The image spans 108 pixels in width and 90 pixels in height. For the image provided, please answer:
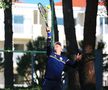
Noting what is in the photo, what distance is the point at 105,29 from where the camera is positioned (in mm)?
50688

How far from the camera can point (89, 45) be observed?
1784 cm

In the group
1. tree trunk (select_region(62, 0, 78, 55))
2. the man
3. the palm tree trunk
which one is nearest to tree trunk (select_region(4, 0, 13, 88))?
tree trunk (select_region(62, 0, 78, 55))

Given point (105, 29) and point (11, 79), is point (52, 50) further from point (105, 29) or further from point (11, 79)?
point (105, 29)

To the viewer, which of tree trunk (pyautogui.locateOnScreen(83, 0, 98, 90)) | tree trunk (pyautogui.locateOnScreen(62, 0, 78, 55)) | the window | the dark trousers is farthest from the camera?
the window

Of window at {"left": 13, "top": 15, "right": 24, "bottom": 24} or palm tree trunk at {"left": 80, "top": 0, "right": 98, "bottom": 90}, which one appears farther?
window at {"left": 13, "top": 15, "right": 24, "bottom": 24}

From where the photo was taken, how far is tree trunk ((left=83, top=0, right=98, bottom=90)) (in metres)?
17.6

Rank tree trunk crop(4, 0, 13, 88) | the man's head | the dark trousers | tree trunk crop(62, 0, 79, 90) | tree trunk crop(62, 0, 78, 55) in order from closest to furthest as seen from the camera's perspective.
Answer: the man's head
the dark trousers
tree trunk crop(62, 0, 79, 90)
tree trunk crop(62, 0, 78, 55)
tree trunk crop(4, 0, 13, 88)

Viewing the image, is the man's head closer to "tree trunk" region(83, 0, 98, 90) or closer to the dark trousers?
the dark trousers

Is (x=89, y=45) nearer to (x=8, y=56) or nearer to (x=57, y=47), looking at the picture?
(x=8, y=56)

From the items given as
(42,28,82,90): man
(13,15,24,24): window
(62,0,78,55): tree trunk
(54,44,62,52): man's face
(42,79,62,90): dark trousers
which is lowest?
(42,79,62,90): dark trousers

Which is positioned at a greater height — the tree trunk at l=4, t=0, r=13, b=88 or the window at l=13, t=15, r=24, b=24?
the window at l=13, t=15, r=24, b=24

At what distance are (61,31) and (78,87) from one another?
30.2 metres

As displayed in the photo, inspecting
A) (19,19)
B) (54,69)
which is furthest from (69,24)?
(19,19)

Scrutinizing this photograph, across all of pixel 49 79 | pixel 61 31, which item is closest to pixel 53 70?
pixel 49 79
